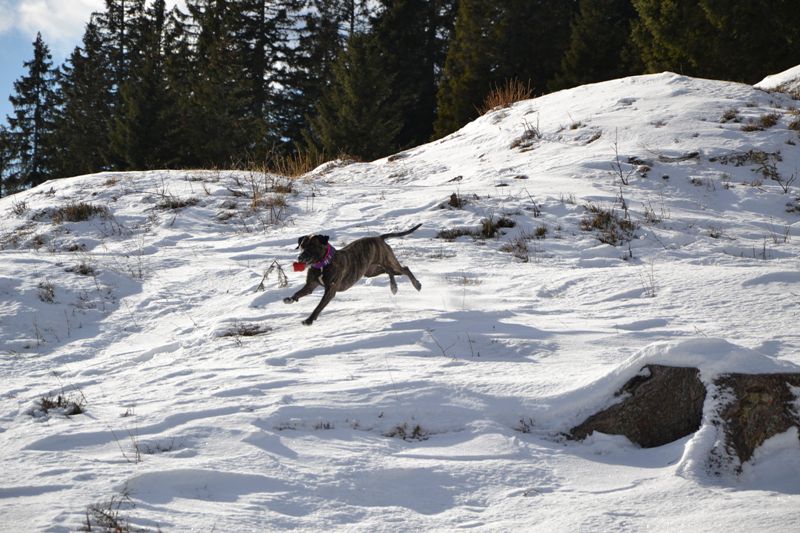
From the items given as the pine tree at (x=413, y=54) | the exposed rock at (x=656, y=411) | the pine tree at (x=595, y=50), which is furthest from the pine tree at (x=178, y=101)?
the exposed rock at (x=656, y=411)

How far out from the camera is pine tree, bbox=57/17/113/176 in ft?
107

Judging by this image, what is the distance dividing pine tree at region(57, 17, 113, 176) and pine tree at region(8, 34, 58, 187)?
97 centimetres

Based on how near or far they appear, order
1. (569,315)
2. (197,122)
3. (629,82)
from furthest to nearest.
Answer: (197,122) → (629,82) → (569,315)

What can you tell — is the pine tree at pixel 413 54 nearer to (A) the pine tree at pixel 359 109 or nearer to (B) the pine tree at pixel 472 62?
(B) the pine tree at pixel 472 62

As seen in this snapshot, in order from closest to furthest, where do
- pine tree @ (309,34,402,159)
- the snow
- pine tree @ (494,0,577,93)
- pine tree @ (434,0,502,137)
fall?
the snow → pine tree @ (309,34,402,159) → pine tree @ (434,0,502,137) → pine tree @ (494,0,577,93)

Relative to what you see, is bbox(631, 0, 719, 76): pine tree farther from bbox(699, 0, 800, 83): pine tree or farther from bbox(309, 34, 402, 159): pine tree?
bbox(309, 34, 402, 159): pine tree

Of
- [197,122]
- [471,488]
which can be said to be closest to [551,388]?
[471,488]

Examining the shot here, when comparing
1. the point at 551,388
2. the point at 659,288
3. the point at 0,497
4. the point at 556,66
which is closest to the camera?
the point at 0,497

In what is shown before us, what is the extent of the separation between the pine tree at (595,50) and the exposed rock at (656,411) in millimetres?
24362

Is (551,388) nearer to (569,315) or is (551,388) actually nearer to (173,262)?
(569,315)

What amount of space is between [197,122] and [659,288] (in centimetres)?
2422

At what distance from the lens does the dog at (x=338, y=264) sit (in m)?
6.08

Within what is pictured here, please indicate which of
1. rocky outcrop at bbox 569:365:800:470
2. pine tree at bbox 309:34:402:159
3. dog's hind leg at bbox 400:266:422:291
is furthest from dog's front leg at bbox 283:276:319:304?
pine tree at bbox 309:34:402:159

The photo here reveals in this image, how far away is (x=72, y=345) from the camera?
6297 mm
